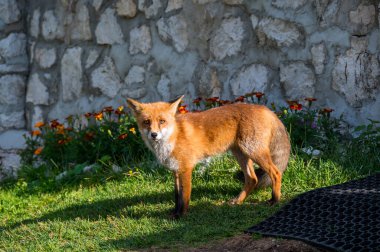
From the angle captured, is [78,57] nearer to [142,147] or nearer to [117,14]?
[117,14]

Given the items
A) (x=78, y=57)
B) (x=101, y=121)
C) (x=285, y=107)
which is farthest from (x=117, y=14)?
(x=285, y=107)

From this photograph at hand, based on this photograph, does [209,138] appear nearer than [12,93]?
Yes

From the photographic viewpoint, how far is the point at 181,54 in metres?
7.36

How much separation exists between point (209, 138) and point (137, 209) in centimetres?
86

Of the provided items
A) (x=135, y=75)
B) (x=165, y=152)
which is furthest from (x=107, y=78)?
(x=165, y=152)

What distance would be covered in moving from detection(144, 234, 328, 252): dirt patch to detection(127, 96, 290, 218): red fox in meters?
0.77

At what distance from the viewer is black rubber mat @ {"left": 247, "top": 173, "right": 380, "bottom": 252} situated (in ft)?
12.6

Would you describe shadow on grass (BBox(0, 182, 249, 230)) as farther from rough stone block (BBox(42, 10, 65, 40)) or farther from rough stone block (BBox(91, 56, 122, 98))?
rough stone block (BBox(42, 10, 65, 40))

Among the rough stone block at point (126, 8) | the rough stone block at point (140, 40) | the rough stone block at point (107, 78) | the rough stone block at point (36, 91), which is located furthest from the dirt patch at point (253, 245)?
the rough stone block at point (36, 91)

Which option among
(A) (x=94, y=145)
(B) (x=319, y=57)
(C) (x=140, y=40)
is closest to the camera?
(B) (x=319, y=57)

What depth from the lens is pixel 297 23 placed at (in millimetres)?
6543

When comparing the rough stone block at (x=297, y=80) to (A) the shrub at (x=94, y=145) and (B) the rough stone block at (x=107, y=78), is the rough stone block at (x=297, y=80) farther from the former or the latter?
(B) the rough stone block at (x=107, y=78)

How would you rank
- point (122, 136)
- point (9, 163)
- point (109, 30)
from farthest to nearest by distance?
point (9, 163) → point (109, 30) → point (122, 136)

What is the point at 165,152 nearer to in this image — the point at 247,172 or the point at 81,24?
the point at 247,172
